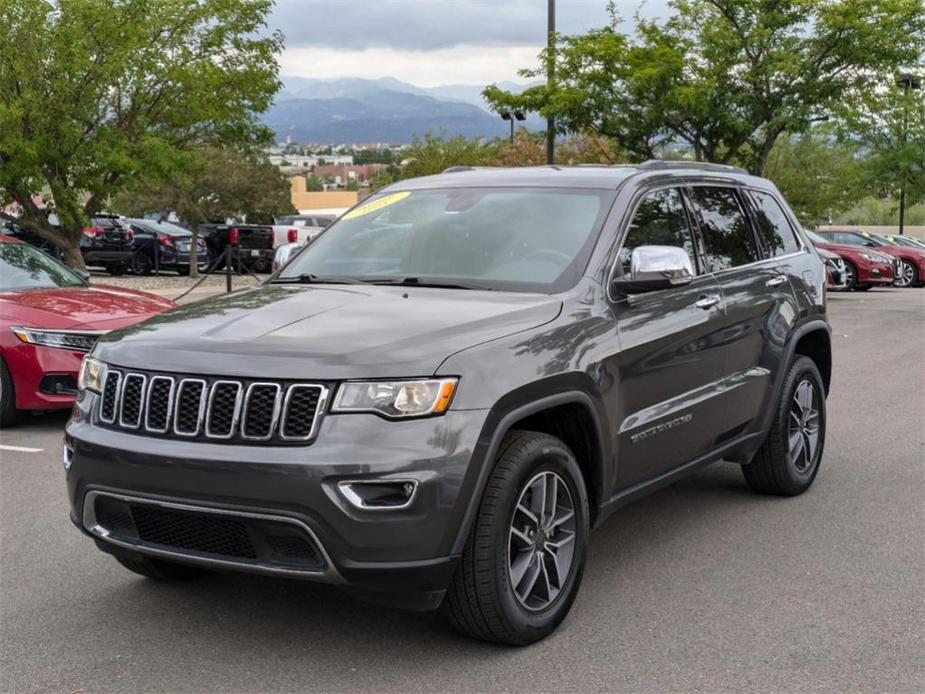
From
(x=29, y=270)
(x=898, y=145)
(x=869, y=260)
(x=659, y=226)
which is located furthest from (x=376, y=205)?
(x=898, y=145)

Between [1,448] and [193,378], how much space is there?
4814 mm

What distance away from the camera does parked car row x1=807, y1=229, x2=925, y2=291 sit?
28.8m

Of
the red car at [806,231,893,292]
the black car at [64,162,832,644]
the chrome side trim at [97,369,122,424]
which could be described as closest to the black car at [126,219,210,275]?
the red car at [806,231,893,292]

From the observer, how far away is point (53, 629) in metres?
4.59

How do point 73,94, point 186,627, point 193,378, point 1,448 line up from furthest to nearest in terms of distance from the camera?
point 73,94
point 1,448
point 186,627
point 193,378

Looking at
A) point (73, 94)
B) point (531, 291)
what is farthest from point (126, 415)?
point (73, 94)

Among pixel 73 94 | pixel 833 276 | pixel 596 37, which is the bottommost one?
pixel 833 276

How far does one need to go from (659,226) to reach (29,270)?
253 inches

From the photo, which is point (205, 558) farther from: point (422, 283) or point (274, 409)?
point (422, 283)

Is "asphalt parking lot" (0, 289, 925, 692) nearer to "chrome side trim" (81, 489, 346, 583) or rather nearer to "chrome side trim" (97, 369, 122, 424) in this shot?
"chrome side trim" (81, 489, 346, 583)

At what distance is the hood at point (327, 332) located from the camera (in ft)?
13.0

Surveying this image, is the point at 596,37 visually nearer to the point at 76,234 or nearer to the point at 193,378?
the point at 76,234

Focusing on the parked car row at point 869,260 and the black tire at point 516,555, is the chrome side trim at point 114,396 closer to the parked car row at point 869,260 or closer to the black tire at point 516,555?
the black tire at point 516,555

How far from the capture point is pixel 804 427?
22.2ft
